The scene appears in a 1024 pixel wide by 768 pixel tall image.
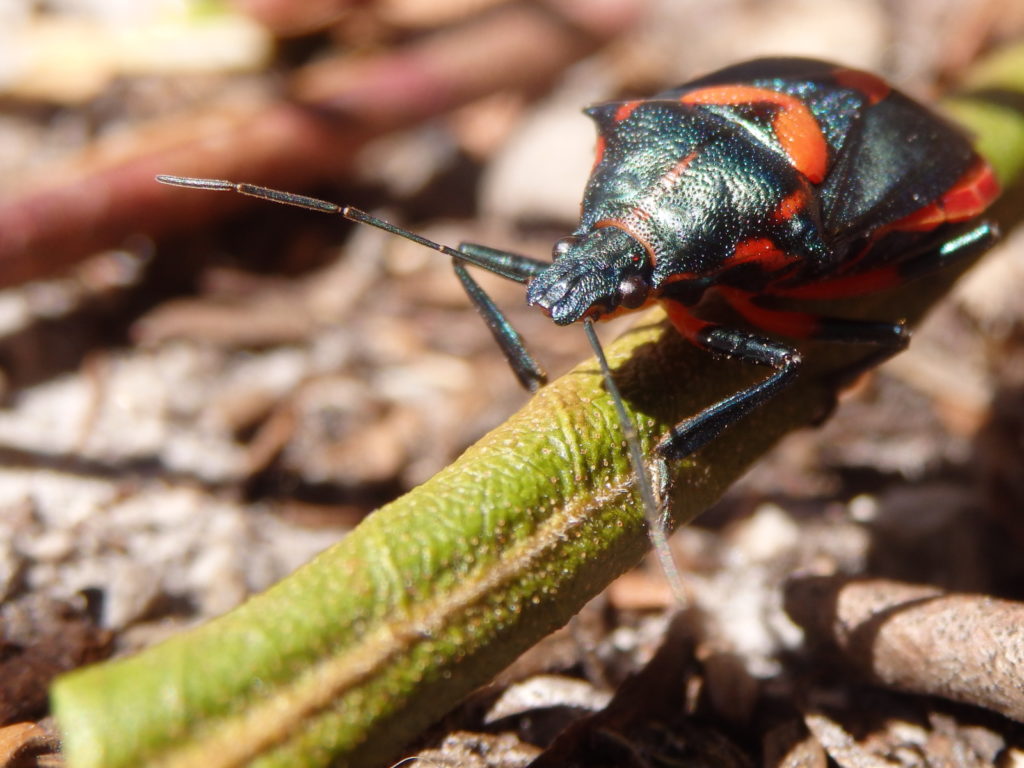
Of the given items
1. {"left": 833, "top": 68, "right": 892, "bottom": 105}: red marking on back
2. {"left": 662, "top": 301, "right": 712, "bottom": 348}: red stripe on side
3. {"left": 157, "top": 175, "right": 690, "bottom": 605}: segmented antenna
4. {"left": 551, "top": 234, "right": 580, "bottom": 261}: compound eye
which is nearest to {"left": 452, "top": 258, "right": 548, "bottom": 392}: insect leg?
{"left": 157, "top": 175, "right": 690, "bottom": 605}: segmented antenna

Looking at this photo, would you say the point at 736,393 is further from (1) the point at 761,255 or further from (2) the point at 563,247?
(2) the point at 563,247

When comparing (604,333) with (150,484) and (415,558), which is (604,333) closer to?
(150,484)

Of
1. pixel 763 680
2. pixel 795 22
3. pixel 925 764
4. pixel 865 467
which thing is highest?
pixel 795 22

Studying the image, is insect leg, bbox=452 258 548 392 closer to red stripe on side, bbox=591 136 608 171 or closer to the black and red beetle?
the black and red beetle

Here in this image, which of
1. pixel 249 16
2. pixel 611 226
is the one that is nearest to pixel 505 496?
pixel 611 226

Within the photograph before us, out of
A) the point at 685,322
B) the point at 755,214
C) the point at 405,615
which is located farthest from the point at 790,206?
the point at 405,615

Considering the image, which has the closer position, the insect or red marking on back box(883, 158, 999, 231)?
the insect

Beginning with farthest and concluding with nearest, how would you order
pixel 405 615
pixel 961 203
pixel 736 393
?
pixel 961 203, pixel 736 393, pixel 405 615
